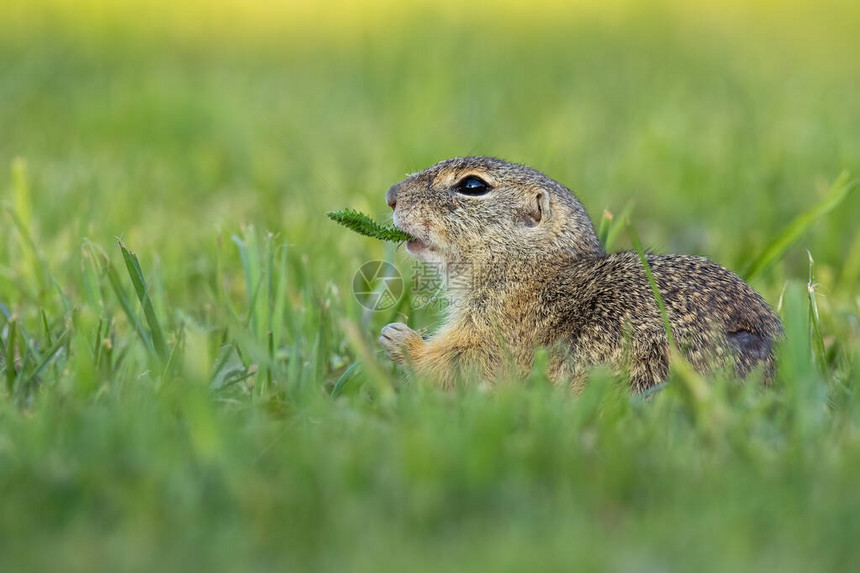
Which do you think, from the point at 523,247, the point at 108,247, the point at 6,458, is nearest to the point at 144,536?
the point at 6,458

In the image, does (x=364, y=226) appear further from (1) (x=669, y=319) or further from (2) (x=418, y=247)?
(1) (x=669, y=319)

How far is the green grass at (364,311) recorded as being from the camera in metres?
2.23

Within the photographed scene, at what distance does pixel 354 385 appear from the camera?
3.48 m

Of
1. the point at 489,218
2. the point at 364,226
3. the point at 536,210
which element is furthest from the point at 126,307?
the point at 536,210

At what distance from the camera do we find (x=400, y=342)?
382 centimetres

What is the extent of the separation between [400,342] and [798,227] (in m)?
1.70

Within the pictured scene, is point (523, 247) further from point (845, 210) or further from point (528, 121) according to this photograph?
point (528, 121)

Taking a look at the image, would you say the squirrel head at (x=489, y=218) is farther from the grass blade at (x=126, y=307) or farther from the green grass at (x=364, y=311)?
the grass blade at (x=126, y=307)

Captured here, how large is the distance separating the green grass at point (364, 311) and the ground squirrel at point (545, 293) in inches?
7.5

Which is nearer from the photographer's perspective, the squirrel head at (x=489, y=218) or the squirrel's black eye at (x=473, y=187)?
the squirrel head at (x=489, y=218)

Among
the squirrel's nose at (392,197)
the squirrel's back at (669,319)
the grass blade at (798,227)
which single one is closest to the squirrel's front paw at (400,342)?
the squirrel's back at (669,319)

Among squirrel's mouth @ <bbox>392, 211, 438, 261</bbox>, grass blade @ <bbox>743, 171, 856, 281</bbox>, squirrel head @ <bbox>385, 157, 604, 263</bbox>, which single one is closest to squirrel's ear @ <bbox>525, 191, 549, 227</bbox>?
squirrel head @ <bbox>385, 157, 604, 263</bbox>

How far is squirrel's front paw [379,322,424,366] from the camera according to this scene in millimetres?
3814

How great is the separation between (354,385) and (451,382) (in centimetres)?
41
